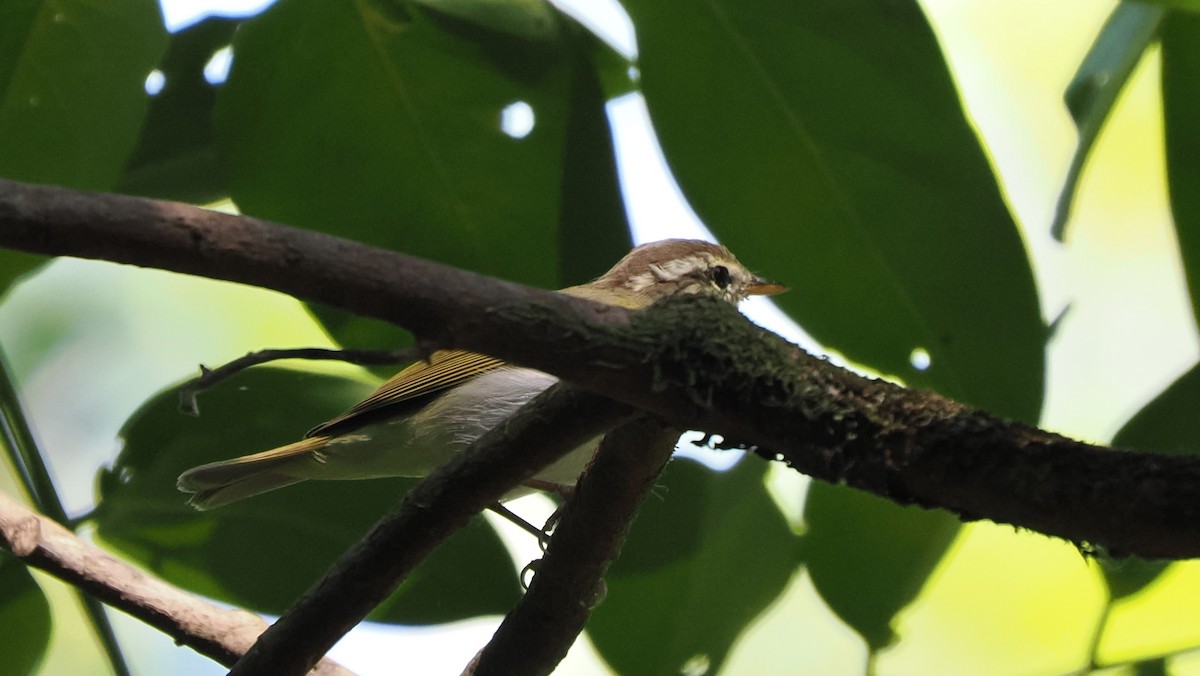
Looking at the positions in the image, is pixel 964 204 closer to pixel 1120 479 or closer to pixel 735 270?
pixel 735 270

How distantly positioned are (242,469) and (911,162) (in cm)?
135

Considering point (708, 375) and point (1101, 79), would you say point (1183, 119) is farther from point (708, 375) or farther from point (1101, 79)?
point (708, 375)

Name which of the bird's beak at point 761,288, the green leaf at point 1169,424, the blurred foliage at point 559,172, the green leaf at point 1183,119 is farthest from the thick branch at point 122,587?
the green leaf at point 1183,119

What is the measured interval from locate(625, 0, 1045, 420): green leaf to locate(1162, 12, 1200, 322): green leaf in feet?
0.86

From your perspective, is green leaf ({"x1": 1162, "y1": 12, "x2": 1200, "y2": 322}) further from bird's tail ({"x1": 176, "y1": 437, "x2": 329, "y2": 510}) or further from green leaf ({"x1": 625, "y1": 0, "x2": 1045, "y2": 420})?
bird's tail ({"x1": 176, "y1": 437, "x2": 329, "y2": 510})

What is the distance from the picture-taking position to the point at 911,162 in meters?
1.76

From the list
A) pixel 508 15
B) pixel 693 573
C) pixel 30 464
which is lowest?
pixel 693 573

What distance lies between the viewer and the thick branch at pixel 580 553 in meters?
1.21

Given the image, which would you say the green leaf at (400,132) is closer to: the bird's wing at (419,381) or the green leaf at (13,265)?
the bird's wing at (419,381)

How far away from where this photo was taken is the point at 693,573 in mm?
2174

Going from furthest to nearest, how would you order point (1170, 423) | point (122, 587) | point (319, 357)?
point (1170, 423), point (122, 587), point (319, 357)

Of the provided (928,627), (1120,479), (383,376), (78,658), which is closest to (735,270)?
(383,376)

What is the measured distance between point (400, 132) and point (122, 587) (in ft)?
2.96

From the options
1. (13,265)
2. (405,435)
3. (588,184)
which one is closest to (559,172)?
(588,184)
